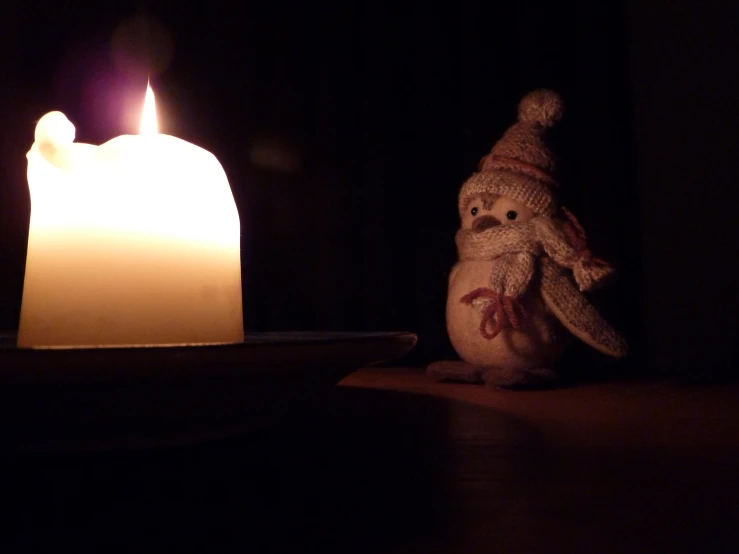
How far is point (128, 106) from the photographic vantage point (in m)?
1.09

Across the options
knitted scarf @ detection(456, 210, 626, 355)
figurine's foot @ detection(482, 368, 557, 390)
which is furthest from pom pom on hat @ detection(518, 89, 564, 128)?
figurine's foot @ detection(482, 368, 557, 390)

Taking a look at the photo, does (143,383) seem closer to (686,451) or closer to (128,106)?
(686,451)

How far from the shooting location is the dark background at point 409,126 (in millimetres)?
969

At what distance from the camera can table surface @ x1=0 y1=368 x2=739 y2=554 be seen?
0.23 meters

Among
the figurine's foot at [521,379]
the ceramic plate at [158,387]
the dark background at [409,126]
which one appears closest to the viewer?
the ceramic plate at [158,387]

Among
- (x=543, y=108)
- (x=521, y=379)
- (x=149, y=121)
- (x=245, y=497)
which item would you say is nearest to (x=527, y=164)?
(x=543, y=108)

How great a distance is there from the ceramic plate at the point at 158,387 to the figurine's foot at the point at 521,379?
372mm

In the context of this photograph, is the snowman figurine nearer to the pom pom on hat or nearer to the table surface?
the pom pom on hat

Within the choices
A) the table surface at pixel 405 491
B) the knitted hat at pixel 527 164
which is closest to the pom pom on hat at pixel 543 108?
the knitted hat at pixel 527 164

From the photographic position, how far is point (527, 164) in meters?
0.76

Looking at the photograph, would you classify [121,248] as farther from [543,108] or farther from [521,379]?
[543,108]

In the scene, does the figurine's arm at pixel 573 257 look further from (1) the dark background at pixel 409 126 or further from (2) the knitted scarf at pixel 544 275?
(1) the dark background at pixel 409 126

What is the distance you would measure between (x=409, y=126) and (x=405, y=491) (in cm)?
80

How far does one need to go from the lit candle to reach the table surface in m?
0.08
